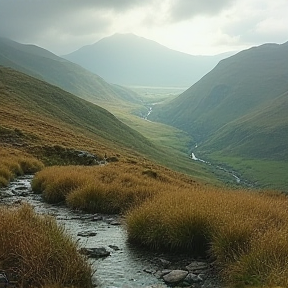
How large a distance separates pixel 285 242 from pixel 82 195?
1179 cm

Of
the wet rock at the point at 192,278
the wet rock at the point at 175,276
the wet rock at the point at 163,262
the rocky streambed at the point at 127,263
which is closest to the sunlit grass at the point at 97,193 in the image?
the rocky streambed at the point at 127,263

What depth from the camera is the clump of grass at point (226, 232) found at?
8258 mm

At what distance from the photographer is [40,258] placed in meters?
8.37

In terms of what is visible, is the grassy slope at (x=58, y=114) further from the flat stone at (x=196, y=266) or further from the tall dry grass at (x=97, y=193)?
the flat stone at (x=196, y=266)

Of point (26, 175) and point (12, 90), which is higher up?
point (12, 90)

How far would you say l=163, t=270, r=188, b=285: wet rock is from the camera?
9.49m

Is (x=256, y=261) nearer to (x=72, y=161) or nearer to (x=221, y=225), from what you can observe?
(x=221, y=225)

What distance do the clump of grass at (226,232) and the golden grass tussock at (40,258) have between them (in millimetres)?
3251

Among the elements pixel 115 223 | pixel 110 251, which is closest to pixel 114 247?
pixel 110 251

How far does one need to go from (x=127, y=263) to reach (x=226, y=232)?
308cm

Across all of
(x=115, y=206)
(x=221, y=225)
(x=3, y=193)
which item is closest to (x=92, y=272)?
(x=221, y=225)

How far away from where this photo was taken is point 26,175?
109 ft

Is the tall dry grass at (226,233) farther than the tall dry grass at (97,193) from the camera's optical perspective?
No

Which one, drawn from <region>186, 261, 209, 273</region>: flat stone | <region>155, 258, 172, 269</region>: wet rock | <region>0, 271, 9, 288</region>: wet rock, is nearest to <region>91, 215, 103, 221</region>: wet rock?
<region>155, 258, 172, 269</region>: wet rock
